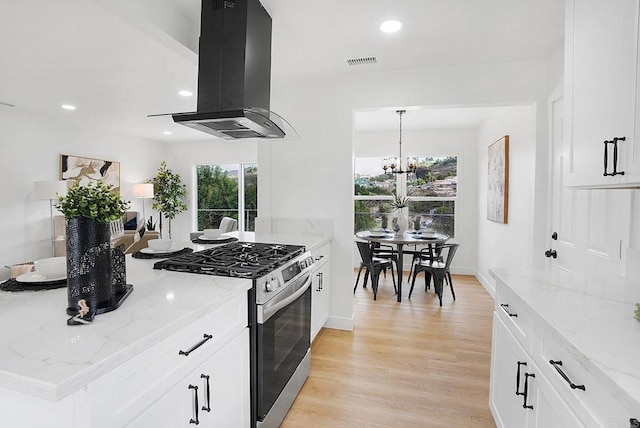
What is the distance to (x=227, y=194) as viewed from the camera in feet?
24.8

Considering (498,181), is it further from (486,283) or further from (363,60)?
(363,60)

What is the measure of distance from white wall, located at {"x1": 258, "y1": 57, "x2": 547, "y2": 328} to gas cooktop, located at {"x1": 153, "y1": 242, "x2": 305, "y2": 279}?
3.90 ft

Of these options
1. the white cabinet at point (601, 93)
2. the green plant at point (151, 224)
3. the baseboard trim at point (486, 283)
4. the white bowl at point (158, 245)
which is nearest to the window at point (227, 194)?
the green plant at point (151, 224)

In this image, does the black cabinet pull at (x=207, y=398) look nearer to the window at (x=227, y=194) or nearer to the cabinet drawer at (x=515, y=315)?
the cabinet drawer at (x=515, y=315)

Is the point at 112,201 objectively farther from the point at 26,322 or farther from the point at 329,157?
the point at 329,157

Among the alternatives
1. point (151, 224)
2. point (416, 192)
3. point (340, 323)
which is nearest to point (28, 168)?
point (151, 224)

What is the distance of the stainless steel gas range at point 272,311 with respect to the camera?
1.64 metres

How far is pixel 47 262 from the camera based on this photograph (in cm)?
151

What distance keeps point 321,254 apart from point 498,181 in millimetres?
2812

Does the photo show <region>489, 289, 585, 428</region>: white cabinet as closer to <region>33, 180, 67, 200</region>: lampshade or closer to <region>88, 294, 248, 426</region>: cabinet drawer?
<region>88, 294, 248, 426</region>: cabinet drawer

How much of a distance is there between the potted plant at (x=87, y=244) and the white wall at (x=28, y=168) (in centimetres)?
515

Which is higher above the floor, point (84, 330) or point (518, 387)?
point (84, 330)

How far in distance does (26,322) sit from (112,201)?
0.44 meters

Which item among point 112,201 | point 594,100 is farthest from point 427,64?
point 112,201
